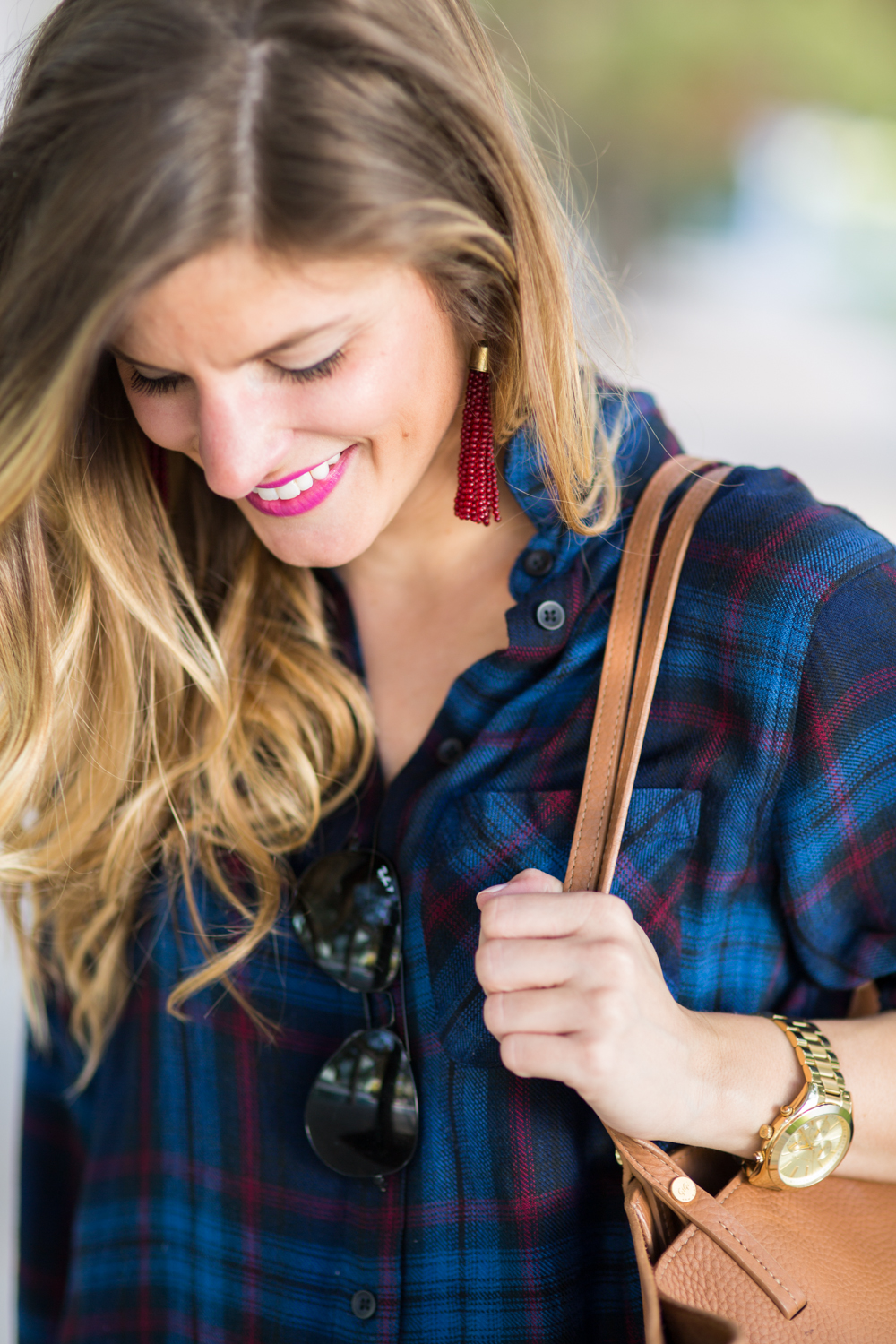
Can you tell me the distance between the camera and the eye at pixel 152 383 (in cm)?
81

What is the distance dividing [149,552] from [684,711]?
587 millimetres

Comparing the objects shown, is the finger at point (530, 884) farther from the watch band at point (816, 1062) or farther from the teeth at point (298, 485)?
the teeth at point (298, 485)

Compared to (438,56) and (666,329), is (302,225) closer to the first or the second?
(438,56)

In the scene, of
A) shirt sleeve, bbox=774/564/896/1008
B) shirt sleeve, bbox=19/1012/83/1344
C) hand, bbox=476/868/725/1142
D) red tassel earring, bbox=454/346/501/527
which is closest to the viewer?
hand, bbox=476/868/725/1142

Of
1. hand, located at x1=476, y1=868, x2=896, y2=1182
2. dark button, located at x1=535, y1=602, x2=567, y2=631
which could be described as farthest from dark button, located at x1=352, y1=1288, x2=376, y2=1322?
dark button, located at x1=535, y1=602, x2=567, y2=631

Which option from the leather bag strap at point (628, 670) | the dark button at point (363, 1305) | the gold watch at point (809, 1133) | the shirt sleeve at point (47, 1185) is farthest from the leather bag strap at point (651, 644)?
the shirt sleeve at point (47, 1185)

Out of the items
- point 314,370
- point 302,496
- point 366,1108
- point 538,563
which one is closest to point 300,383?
point 314,370

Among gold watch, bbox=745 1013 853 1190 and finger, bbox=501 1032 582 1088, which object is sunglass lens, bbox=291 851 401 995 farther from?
gold watch, bbox=745 1013 853 1190

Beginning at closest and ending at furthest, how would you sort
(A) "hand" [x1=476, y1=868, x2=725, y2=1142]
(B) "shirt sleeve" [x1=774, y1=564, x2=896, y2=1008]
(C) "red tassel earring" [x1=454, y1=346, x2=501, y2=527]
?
(A) "hand" [x1=476, y1=868, x2=725, y2=1142], (B) "shirt sleeve" [x1=774, y1=564, x2=896, y2=1008], (C) "red tassel earring" [x1=454, y1=346, x2=501, y2=527]

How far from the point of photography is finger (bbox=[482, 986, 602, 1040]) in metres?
0.68

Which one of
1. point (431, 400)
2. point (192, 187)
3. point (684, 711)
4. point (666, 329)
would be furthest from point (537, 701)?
point (666, 329)

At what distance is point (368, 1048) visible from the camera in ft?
2.97

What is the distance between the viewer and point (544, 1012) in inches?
27.2

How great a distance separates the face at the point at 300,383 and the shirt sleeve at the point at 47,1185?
76cm
